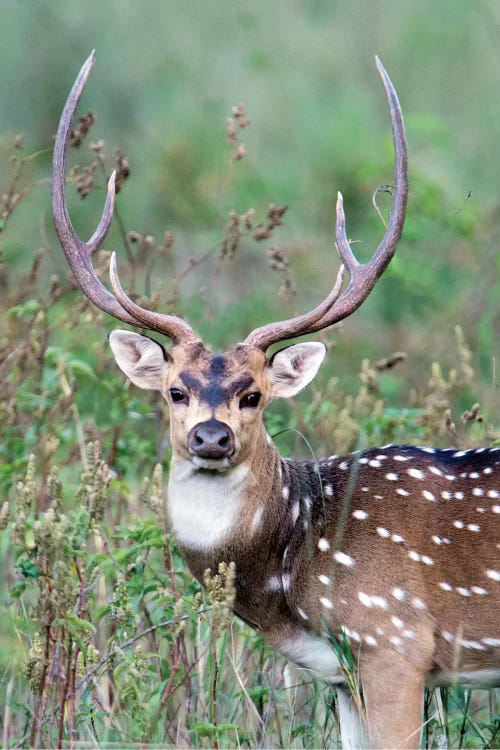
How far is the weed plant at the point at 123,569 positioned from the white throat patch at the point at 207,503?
5.5 inches

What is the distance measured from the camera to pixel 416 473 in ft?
20.4

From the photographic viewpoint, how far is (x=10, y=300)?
344 inches

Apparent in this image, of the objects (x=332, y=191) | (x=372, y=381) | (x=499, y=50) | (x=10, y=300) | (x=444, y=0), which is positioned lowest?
(x=372, y=381)

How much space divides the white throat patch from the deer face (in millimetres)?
80

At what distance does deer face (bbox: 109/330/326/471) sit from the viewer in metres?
5.73

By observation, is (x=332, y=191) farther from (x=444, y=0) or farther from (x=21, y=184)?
(x=444, y=0)

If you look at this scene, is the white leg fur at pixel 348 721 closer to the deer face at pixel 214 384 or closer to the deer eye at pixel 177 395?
the deer face at pixel 214 384

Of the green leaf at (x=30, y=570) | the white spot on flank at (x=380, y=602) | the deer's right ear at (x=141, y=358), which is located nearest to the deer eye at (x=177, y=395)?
the deer's right ear at (x=141, y=358)

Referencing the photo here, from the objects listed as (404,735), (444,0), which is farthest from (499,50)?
(404,735)

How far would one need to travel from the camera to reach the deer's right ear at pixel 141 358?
6234mm

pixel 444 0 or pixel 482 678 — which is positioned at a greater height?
pixel 444 0

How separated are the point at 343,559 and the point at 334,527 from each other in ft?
0.65

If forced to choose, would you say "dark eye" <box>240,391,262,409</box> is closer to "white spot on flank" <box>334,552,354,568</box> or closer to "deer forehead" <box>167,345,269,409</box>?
"deer forehead" <box>167,345,269,409</box>

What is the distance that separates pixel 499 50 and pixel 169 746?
11.2 metres
